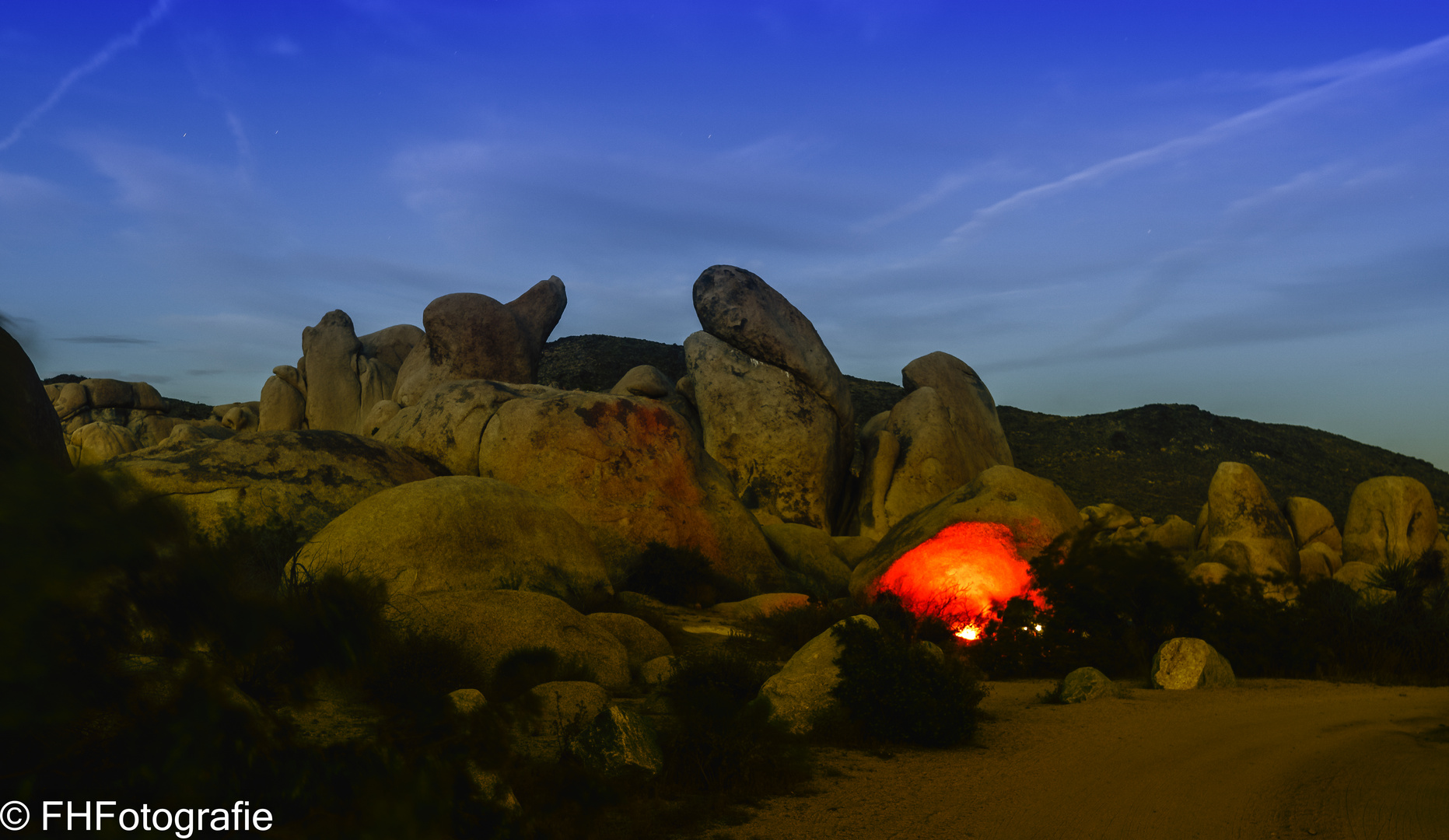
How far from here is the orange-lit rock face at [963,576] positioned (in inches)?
384

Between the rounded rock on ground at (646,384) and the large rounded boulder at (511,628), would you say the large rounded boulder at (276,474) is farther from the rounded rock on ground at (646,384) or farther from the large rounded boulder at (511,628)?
the rounded rock on ground at (646,384)

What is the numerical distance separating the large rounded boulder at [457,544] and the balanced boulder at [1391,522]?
1627cm

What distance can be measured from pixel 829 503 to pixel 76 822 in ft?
64.4

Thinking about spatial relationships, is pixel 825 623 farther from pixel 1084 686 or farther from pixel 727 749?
pixel 727 749

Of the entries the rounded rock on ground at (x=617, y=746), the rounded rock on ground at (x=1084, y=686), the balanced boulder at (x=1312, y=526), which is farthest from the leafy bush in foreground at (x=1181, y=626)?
the balanced boulder at (x=1312, y=526)

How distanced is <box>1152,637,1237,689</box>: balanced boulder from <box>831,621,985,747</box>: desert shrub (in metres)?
2.63

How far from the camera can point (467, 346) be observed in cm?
2295

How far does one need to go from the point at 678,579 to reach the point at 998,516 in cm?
433

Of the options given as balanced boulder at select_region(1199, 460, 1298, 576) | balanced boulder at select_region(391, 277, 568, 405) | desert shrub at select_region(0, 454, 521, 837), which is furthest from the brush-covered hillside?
desert shrub at select_region(0, 454, 521, 837)

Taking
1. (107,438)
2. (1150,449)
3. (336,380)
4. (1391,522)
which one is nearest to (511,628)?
(1391,522)

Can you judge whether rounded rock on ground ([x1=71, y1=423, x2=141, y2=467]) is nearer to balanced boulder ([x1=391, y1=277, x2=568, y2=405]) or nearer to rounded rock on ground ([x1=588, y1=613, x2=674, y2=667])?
balanced boulder ([x1=391, y1=277, x2=568, y2=405])

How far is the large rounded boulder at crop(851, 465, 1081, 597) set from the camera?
1059cm

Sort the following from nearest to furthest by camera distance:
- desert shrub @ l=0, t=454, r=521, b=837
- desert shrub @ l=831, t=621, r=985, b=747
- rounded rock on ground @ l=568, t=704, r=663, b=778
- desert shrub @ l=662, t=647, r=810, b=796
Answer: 1. desert shrub @ l=0, t=454, r=521, b=837
2. rounded rock on ground @ l=568, t=704, r=663, b=778
3. desert shrub @ l=662, t=647, r=810, b=796
4. desert shrub @ l=831, t=621, r=985, b=747

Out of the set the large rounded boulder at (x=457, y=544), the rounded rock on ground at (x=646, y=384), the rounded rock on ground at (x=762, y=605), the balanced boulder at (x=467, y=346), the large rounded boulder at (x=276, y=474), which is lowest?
the rounded rock on ground at (x=762, y=605)
